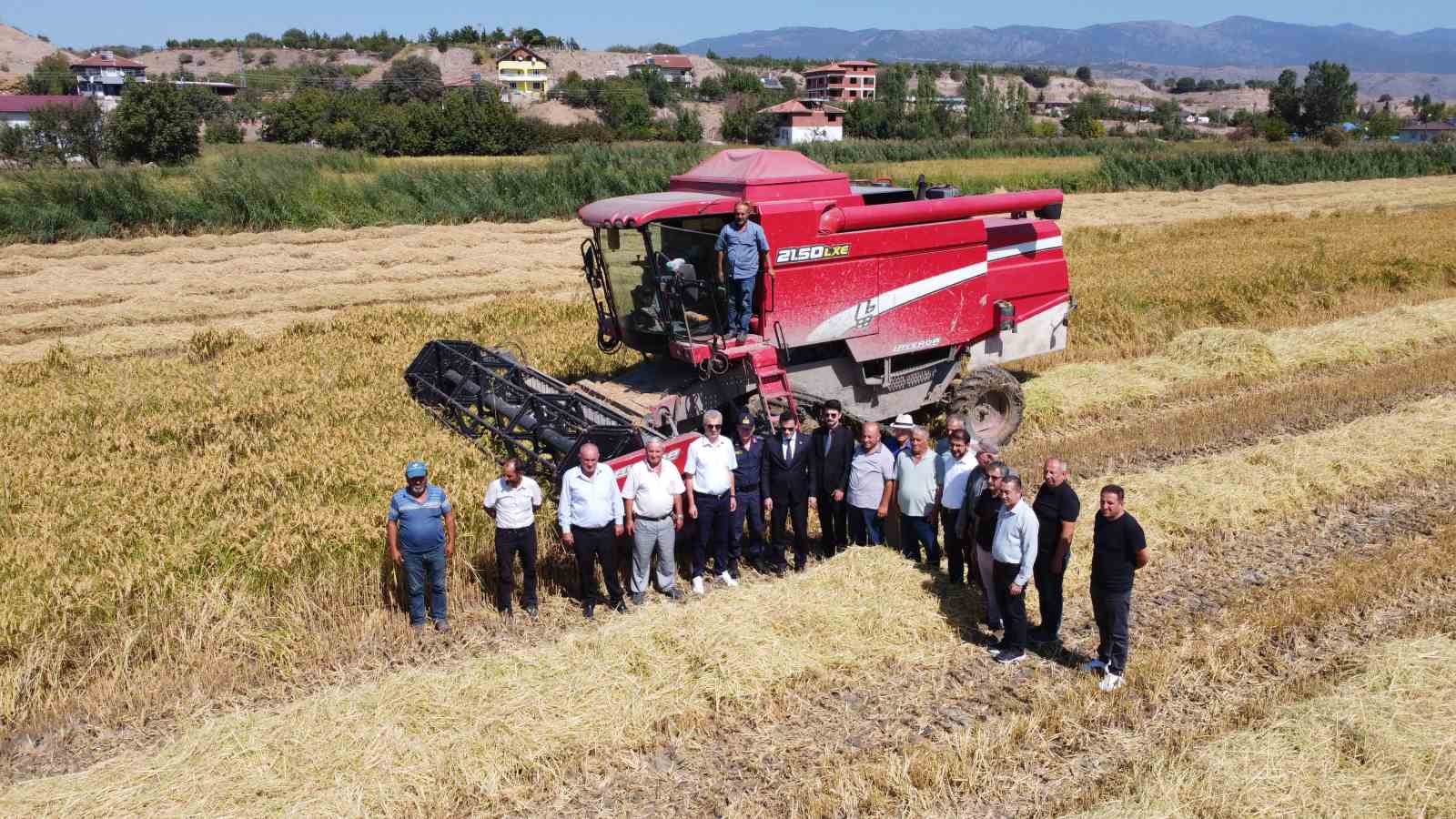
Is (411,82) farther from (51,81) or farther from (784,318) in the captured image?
(784,318)

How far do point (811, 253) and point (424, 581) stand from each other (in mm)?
4249

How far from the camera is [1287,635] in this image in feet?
22.3

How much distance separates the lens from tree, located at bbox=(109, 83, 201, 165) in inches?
1527

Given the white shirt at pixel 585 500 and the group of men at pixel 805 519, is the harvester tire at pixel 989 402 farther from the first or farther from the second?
the white shirt at pixel 585 500

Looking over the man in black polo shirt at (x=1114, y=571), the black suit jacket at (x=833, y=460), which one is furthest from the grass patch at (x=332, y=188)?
the man in black polo shirt at (x=1114, y=571)

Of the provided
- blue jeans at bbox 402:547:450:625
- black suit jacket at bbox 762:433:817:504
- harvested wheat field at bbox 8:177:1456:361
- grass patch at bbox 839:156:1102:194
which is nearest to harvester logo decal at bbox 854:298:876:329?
black suit jacket at bbox 762:433:817:504

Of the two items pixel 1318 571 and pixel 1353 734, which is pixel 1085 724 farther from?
pixel 1318 571

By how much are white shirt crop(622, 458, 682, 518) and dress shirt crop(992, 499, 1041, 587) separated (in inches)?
90.1

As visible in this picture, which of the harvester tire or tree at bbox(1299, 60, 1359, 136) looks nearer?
the harvester tire

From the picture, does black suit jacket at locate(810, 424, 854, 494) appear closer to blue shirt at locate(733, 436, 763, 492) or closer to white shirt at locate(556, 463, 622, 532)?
blue shirt at locate(733, 436, 763, 492)

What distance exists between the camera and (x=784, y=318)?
931 cm

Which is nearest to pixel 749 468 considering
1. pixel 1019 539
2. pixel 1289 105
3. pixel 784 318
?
pixel 784 318

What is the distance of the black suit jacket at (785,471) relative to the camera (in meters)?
8.19

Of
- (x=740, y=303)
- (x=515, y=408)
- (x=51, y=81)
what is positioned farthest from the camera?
(x=51, y=81)
